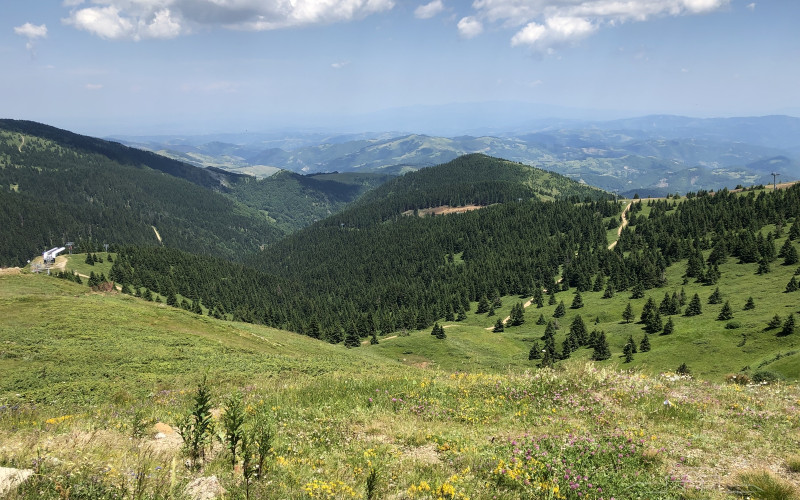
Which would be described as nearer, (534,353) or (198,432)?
(198,432)

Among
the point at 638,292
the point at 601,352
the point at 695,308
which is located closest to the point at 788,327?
the point at 601,352

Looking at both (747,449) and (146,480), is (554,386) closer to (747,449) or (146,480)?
(747,449)

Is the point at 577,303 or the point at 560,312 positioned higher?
the point at 577,303

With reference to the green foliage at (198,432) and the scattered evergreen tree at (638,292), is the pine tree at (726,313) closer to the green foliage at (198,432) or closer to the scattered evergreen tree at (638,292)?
the scattered evergreen tree at (638,292)

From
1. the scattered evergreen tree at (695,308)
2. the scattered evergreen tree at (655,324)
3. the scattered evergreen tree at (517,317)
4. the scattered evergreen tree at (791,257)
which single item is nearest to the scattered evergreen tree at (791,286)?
the scattered evergreen tree at (695,308)

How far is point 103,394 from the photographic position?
70.8 ft

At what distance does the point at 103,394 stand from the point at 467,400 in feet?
65.5

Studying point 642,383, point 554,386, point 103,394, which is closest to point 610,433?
point 554,386

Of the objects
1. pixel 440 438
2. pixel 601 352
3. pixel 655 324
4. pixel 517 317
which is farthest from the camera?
pixel 517 317

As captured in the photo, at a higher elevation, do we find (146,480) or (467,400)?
(146,480)

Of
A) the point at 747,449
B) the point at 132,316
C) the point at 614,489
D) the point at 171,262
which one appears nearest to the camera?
the point at 614,489

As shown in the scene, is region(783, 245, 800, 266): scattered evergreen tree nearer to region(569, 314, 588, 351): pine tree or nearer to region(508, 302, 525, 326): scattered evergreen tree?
region(569, 314, 588, 351): pine tree

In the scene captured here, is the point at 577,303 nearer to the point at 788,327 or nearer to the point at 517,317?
the point at 517,317

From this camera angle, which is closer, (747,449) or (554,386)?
(747,449)
